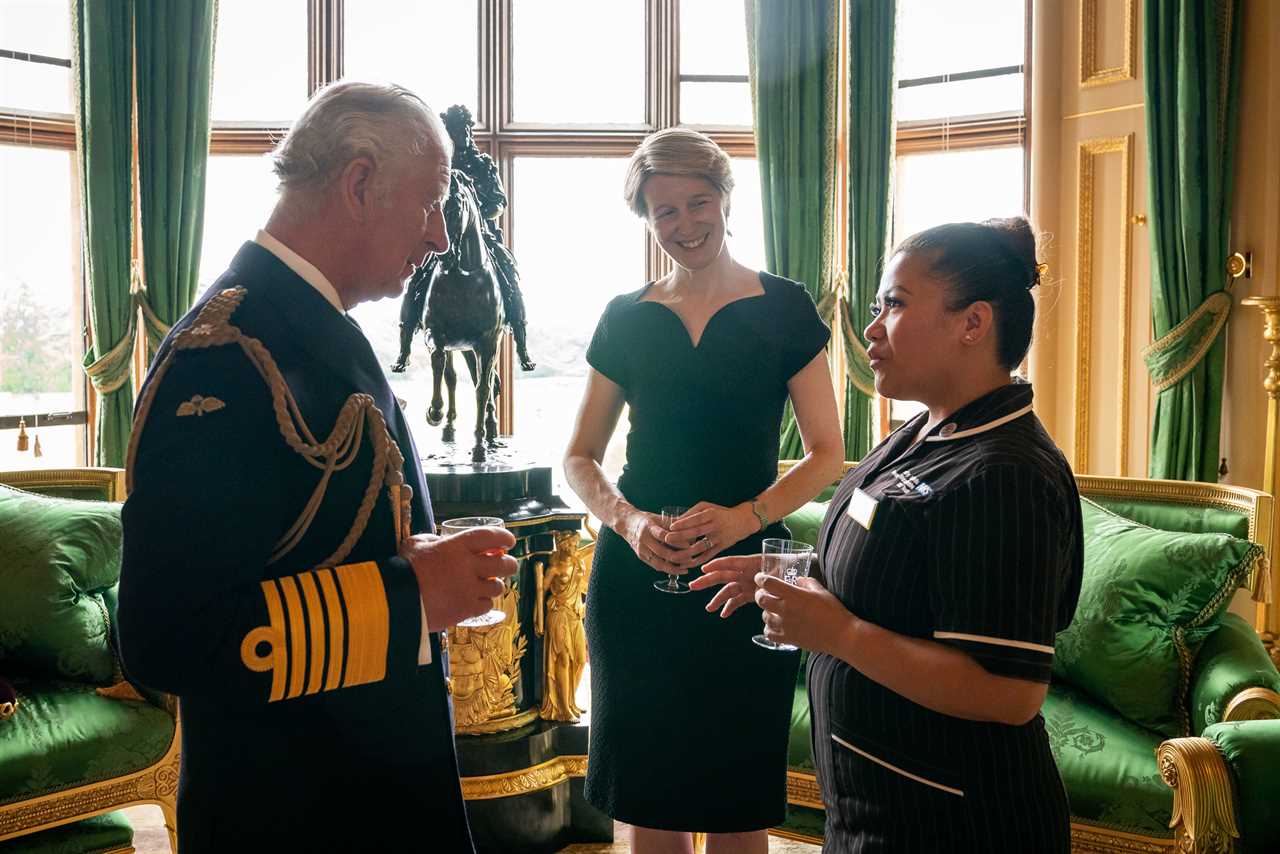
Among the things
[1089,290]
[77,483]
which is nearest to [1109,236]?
[1089,290]

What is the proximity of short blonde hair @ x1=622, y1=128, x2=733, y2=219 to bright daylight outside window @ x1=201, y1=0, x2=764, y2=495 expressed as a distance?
3114 millimetres

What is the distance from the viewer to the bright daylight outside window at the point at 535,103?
17.2 ft

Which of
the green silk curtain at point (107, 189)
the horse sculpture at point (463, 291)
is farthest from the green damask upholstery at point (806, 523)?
the green silk curtain at point (107, 189)

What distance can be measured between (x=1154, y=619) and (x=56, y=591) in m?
2.61

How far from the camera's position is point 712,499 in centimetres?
216

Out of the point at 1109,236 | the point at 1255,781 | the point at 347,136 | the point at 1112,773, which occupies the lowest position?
the point at 1112,773

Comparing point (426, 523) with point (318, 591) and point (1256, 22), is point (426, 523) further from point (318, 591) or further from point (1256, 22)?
point (1256, 22)

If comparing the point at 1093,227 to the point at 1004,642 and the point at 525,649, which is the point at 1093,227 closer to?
the point at 525,649

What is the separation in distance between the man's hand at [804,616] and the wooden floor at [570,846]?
5.81 feet

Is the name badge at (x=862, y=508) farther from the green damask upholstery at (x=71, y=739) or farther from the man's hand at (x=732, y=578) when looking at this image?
the green damask upholstery at (x=71, y=739)

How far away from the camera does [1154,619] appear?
256 cm

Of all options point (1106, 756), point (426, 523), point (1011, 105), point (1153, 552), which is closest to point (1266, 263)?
point (1011, 105)

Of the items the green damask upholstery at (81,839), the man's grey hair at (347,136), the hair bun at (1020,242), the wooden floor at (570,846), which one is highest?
the man's grey hair at (347,136)

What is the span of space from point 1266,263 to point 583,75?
2.98m
